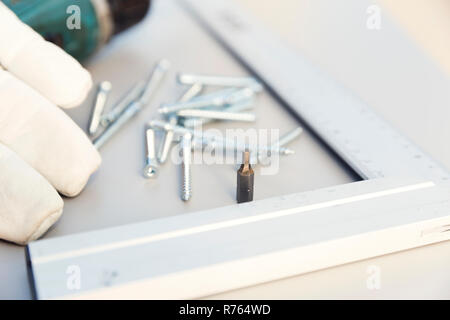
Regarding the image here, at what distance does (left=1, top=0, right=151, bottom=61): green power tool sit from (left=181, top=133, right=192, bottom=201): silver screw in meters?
0.38

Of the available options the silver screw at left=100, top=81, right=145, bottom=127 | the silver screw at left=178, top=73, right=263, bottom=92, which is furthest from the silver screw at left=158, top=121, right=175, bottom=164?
the silver screw at left=178, top=73, right=263, bottom=92

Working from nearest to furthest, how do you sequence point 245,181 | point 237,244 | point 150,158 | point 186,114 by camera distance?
1. point 237,244
2. point 245,181
3. point 150,158
4. point 186,114

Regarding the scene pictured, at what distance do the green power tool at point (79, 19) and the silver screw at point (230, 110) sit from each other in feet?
1.00

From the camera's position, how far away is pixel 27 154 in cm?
95

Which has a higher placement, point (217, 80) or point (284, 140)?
point (217, 80)

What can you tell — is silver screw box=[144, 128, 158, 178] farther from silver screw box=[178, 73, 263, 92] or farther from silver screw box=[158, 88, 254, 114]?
silver screw box=[178, 73, 263, 92]

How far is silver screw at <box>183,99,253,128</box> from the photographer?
1.17m

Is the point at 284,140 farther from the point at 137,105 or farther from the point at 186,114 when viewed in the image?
the point at 137,105

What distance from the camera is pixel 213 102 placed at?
122 centimetres

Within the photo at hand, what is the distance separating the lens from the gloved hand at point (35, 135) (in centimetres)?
87

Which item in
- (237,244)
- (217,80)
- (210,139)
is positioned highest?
(217,80)

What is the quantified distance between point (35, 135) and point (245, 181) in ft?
1.16

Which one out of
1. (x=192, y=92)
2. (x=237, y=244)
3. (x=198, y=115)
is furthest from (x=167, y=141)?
(x=237, y=244)

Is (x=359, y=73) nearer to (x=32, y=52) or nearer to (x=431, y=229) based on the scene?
(x=431, y=229)
